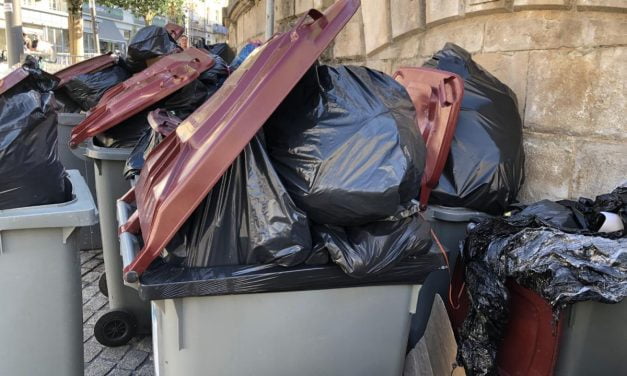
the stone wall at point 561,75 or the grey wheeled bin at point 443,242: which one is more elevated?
the stone wall at point 561,75

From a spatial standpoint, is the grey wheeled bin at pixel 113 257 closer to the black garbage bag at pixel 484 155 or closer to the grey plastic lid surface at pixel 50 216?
the grey plastic lid surface at pixel 50 216

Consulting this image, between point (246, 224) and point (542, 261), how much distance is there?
0.96m

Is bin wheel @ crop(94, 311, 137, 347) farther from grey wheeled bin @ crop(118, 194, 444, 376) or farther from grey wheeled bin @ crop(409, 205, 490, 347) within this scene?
grey wheeled bin @ crop(409, 205, 490, 347)

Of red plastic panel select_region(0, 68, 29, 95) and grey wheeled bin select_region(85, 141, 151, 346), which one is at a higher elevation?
red plastic panel select_region(0, 68, 29, 95)

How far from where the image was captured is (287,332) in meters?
1.78

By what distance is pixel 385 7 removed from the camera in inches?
189

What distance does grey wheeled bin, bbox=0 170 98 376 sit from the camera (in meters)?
1.95

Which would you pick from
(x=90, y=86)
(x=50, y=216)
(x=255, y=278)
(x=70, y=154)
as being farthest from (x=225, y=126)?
(x=90, y=86)

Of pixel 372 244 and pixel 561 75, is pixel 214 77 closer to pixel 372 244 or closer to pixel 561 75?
pixel 561 75

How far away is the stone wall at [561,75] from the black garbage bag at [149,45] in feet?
7.24

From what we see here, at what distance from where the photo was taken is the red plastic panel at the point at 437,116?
2.44 meters

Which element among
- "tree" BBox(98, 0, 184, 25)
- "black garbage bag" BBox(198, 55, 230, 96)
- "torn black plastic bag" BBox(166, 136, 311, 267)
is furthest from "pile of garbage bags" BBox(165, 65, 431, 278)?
"tree" BBox(98, 0, 184, 25)

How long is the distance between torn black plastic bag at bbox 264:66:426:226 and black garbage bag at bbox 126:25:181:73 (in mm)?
2787

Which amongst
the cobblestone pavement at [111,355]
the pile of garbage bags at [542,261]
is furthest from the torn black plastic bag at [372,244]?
the cobblestone pavement at [111,355]
